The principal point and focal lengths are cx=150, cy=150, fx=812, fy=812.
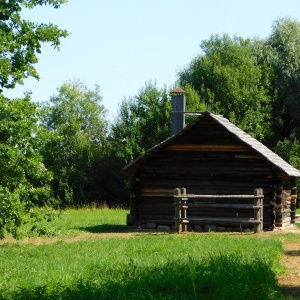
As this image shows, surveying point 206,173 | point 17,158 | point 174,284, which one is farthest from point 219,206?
point 174,284

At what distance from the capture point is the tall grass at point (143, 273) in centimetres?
1217

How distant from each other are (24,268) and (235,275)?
16.4 feet

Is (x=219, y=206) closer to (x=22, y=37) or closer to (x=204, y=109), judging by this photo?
(x=22, y=37)

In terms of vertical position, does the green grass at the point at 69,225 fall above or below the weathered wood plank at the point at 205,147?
below

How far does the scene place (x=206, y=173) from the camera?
32.1m

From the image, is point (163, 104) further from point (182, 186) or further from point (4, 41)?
point (4, 41)

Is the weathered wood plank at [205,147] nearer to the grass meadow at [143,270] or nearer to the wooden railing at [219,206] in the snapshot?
the wooden railing at [219,206]

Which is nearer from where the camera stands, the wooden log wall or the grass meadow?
the grass meadow

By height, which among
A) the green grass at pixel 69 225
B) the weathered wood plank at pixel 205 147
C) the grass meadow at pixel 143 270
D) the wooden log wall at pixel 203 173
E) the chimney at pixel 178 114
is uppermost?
the chimney at pixel 178 114

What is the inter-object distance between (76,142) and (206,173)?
124 ft

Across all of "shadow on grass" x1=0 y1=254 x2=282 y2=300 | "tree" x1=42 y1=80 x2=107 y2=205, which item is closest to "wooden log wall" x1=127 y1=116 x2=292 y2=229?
"shadow on grass" x1=0 y1=254 x2=282 y2=300

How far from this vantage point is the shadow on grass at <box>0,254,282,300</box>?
11.9 m

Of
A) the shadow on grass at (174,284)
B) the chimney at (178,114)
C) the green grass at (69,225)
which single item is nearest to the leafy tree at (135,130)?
the green grass at (69,225)

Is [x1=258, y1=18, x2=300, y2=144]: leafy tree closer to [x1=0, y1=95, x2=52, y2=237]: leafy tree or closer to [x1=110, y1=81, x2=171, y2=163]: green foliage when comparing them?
[x1=110, y1=81, x2=171, y2=163]: green foliage
